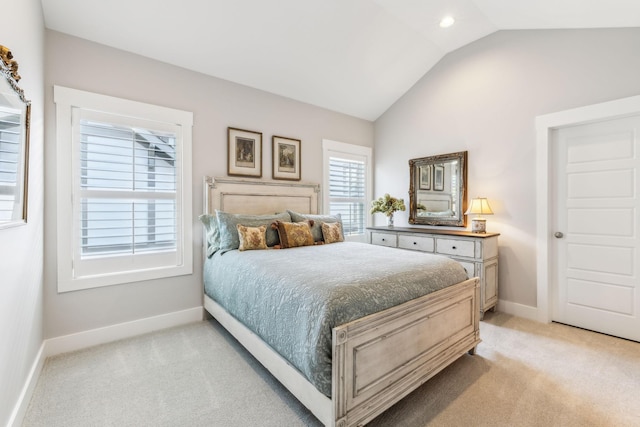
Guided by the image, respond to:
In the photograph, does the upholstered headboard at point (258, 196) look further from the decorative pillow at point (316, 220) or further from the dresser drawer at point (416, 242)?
the dresser drawer at point (416, 242)

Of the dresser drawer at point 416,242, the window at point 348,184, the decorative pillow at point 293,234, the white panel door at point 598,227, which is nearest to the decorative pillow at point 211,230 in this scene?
the decorative pillow at point 293,234

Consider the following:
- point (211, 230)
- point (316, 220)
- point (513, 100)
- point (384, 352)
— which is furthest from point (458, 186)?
point (211, 230)

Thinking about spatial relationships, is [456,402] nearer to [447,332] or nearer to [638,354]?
[447,332]

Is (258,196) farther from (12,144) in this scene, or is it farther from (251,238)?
(12,144)

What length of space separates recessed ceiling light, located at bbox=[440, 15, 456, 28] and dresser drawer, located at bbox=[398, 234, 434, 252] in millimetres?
2486

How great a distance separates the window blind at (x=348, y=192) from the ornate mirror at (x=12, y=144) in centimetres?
331

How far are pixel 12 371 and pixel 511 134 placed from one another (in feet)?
15.1

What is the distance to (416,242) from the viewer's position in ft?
12.1

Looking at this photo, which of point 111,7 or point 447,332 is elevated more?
point 111,7

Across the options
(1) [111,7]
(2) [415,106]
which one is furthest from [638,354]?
(1) [111,7]

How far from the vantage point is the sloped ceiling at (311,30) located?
8.15ft

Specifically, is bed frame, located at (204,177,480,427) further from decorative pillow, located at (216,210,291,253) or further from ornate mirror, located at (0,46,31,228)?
ornate mirror, located at (0,46,31,228)

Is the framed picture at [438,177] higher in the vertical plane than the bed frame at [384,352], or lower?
higher

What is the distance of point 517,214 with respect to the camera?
131 inches
